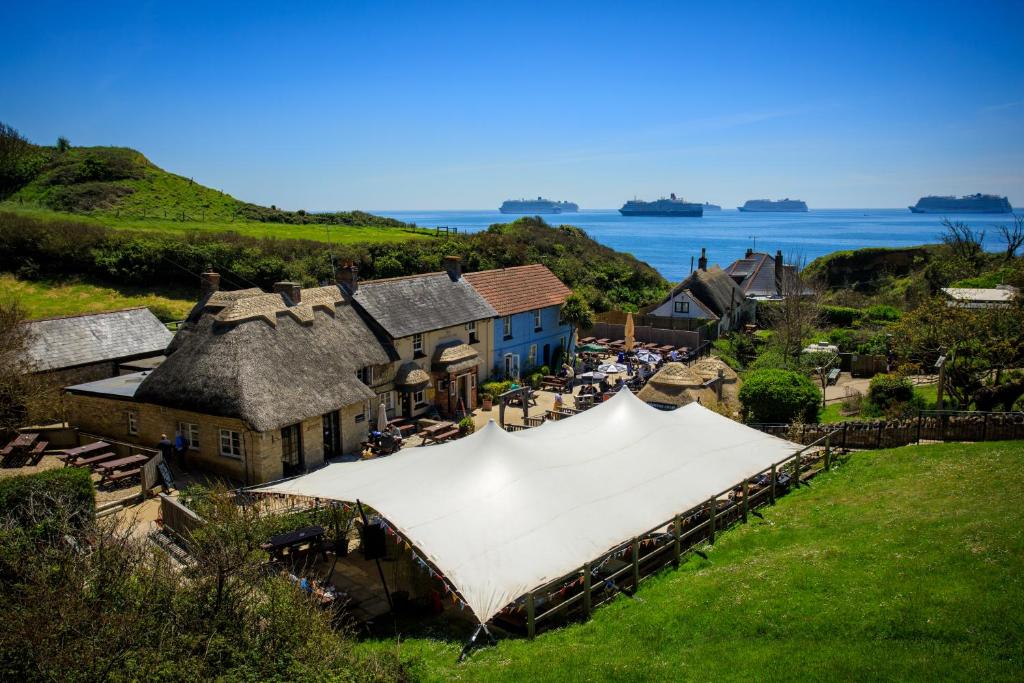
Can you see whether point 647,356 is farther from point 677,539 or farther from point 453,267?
point 677,539

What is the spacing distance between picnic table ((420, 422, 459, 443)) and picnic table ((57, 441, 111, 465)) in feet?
34.8

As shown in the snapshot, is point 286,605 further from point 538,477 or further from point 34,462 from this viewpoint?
point 34,462

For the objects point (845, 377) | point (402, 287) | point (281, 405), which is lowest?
point (845, 377)

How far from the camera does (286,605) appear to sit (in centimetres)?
948

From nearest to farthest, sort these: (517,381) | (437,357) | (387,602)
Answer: (387,602) < (437,357) < (517,381)

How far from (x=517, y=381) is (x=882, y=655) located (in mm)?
26565

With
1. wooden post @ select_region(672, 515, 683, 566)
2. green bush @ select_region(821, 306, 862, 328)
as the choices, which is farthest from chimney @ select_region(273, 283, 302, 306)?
green bush @ select_region(821, 306, 862, 328)

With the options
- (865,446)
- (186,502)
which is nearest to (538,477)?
(186,502)

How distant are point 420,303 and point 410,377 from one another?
4248 millimetres

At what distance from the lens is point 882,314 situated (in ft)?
165

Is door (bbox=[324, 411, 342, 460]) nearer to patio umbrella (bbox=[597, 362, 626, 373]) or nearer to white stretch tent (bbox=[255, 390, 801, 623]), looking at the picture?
white stretch tent (bbox=[255, 390, 801, 623])

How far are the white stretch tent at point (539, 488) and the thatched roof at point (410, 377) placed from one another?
10.1 m

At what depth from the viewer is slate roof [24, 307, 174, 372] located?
86.8 ft

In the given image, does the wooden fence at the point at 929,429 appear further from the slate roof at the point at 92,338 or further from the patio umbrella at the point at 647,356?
the slate roof at the point at 92,338
